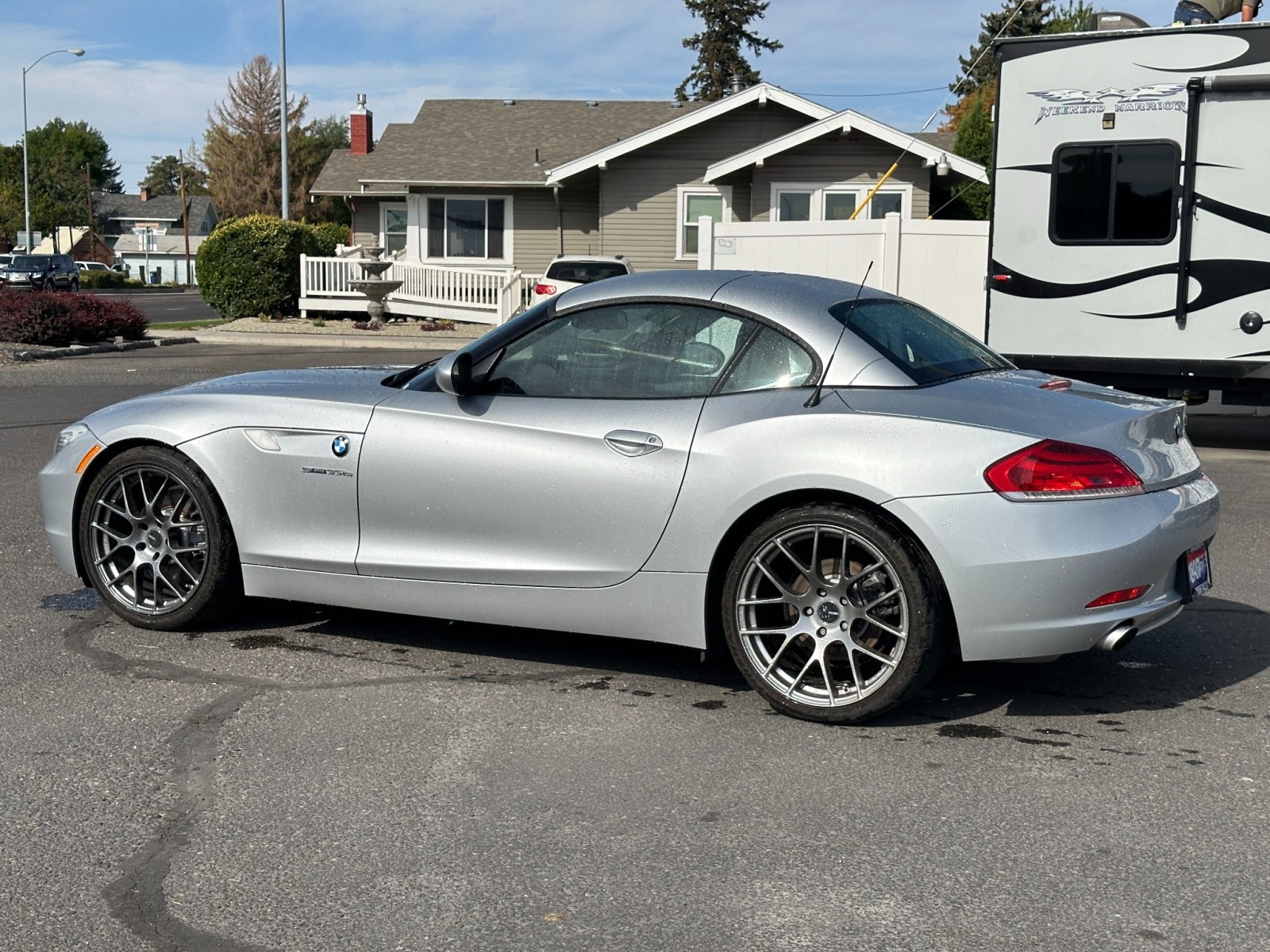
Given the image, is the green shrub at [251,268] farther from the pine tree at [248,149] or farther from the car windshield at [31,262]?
the pine tree at [248,149]

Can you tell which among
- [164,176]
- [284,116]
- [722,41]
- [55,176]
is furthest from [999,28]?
[164,176]

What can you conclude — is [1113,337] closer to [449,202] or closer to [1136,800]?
[1136,800]

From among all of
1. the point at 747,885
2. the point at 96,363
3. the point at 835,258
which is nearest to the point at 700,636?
the point at 747,885

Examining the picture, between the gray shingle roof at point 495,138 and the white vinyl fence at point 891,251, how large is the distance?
16027mm

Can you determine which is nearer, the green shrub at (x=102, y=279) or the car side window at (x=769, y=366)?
the car side window at (x=769, y=366)

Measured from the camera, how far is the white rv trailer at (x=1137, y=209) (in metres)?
11.1

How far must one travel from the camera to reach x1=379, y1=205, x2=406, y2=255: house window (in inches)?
1491

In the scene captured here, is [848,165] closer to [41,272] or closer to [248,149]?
[41,272]

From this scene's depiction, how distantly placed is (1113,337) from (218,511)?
830cm

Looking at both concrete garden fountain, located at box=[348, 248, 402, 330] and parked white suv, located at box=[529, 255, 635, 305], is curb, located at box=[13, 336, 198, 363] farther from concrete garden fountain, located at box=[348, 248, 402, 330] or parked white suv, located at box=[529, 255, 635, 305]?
parked white suv, located at box=[529, 255, 635, 305]

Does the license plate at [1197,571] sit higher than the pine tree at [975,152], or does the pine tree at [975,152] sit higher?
the pine tree at [975,152]

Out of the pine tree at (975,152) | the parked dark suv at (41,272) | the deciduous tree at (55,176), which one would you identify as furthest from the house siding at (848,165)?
the deciduous tree at (55,176)

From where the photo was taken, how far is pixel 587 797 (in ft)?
13.7

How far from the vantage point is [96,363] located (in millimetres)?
21328
